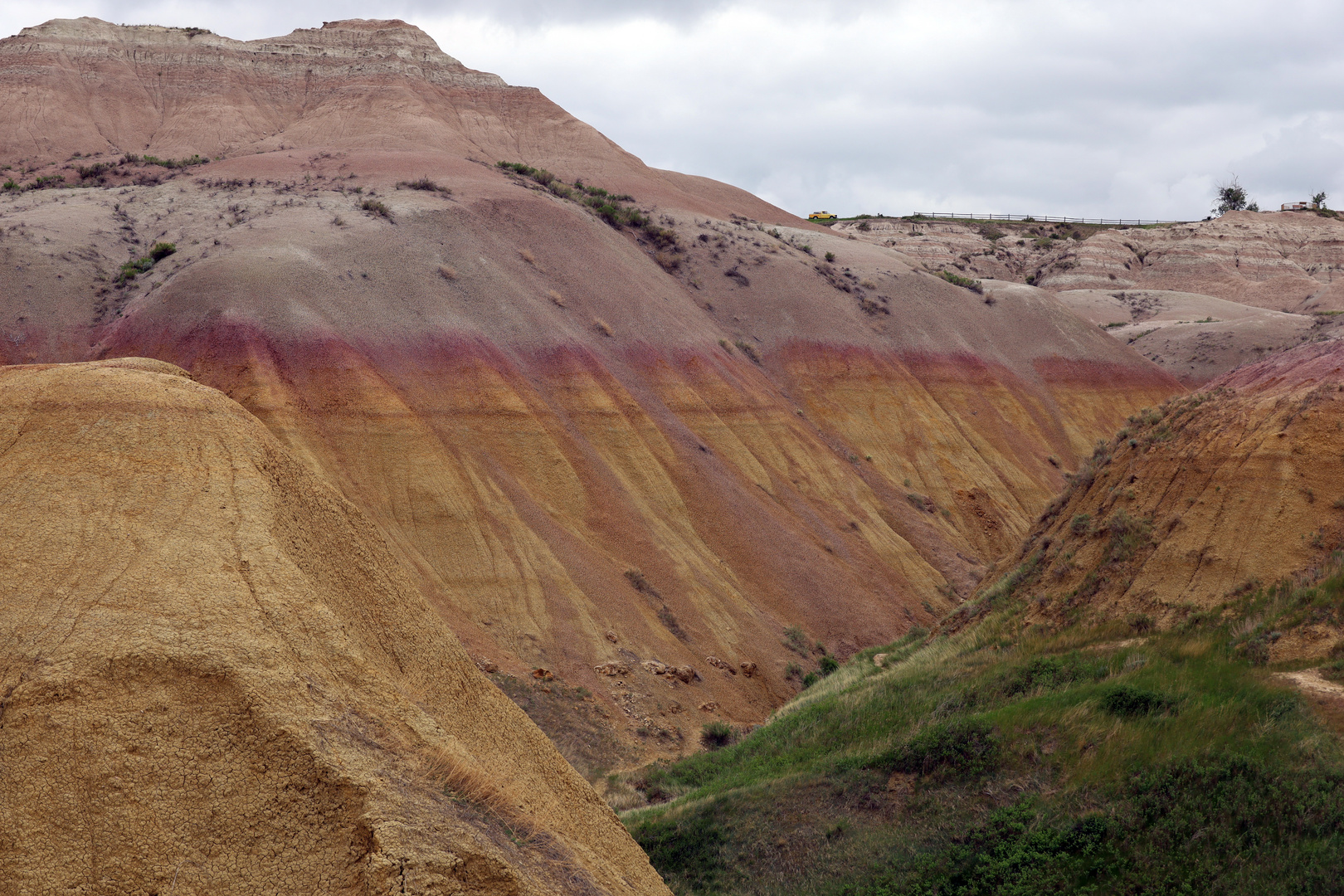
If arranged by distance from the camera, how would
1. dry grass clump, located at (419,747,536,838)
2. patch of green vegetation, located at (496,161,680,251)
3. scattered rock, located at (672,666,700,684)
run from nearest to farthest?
dry grass clump, located at (419,747,536,838)
scattered rock, located at (672,666,700,684)
patch of green vegetation, located at (496,161,680,251)

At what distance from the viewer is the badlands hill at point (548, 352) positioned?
2614cm

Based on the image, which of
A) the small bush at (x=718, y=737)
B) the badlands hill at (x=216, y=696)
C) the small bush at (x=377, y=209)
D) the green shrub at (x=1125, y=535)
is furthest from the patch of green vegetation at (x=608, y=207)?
the badlands hill at (x=216, y=696)

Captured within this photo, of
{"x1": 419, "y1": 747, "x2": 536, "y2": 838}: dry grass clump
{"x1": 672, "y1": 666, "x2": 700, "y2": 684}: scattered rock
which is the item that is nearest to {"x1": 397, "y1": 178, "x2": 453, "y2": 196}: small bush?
{"x1": 672, "y1": 666, "x2": 700, "y2": 684}: scattered rock

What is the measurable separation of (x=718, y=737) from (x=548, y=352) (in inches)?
A: 601

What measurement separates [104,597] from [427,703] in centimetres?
315

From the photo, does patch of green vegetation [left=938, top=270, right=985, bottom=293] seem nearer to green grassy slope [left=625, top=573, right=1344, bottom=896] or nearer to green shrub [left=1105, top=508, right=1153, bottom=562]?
green shrub [left=1105, top=508, right=1153, bottom=562]

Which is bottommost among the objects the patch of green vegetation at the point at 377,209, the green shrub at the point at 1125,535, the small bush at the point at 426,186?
the green shrub at the point at 1125,535

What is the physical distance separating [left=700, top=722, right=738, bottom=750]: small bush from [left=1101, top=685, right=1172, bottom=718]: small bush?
1076 centimetres

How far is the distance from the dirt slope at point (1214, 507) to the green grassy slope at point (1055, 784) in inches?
24.7

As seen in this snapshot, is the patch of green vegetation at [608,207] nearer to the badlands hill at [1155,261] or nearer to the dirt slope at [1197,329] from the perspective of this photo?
the dirt slope at [1197,329]

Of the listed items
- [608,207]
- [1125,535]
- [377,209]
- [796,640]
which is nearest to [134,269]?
[377,209]

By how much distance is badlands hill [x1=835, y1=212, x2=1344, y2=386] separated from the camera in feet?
238

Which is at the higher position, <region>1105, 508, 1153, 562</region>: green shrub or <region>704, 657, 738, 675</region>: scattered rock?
<region>1105, 508, 1153, 562</region>: green shrub

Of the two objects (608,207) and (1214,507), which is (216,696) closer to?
(1214,507)
